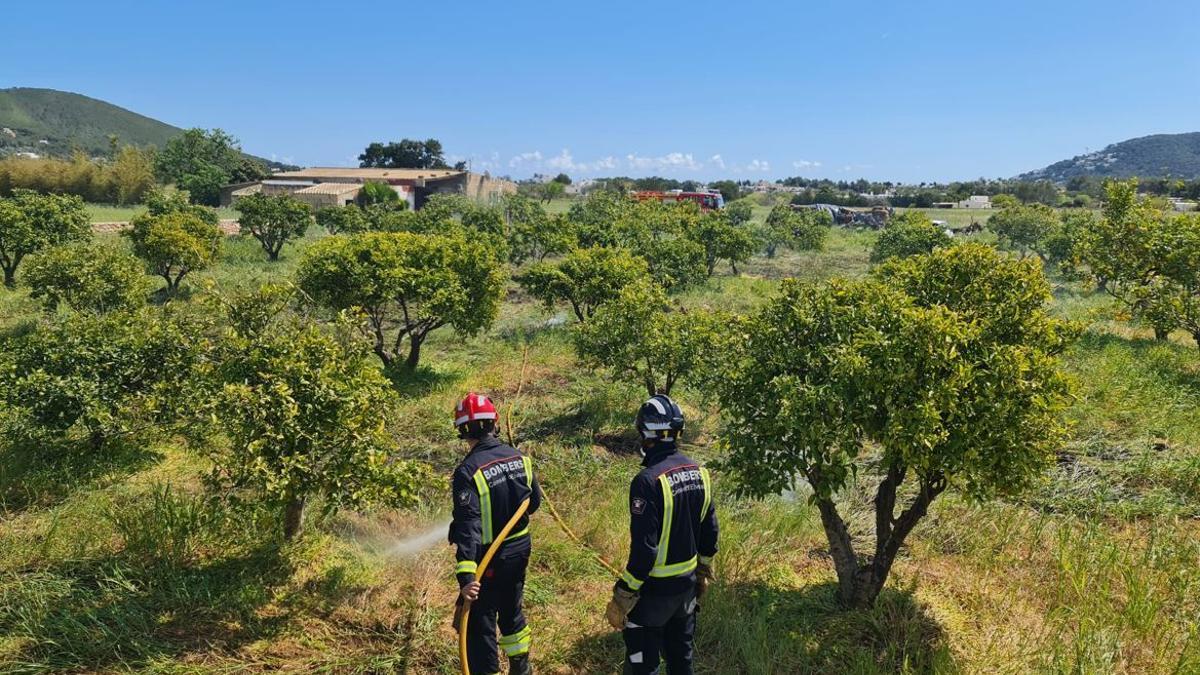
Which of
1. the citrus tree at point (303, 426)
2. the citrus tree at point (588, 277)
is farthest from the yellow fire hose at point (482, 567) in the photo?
the citrus tree at point (588, 277)

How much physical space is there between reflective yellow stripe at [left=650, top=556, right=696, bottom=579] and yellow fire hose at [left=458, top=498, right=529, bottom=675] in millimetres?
976

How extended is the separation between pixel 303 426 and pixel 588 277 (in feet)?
39.7


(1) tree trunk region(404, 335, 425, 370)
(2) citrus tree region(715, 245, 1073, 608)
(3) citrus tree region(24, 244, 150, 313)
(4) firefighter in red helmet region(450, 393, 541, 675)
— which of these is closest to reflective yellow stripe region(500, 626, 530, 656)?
(4) firefighter in red helmet region(450, 393, 541, 675)

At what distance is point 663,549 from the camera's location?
13.6ft

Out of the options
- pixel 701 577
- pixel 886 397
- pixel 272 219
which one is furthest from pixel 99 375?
pixel 272 219

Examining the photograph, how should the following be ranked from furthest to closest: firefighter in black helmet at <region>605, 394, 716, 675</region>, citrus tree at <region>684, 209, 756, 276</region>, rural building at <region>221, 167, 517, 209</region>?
1. rural building at <region>221, 167, 517, 209</region>
2. citrus tree at <region>684, 209, 756, 276</region>
3. firefighter in black helmet at <region>605, 394, 716, 675</region>

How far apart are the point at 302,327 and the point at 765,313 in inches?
172

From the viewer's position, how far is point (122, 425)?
819cm

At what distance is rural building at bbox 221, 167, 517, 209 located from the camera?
54688 mm

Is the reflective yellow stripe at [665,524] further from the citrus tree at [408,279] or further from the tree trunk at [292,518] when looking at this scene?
the citrus tree at [408,279]

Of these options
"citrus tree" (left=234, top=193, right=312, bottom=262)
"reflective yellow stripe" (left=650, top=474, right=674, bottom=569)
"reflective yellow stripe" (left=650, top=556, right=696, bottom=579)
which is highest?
"citrus tree" (left=234, top=193, right=312, bottom=262)

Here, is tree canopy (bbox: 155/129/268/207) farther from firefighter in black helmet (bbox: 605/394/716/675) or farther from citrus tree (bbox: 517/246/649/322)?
firefighter in black helmet (bbox: 605/394/716/675)

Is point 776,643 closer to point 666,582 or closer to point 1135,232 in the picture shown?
point 666,582

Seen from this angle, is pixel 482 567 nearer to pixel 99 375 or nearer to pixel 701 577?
pixel 701 577
